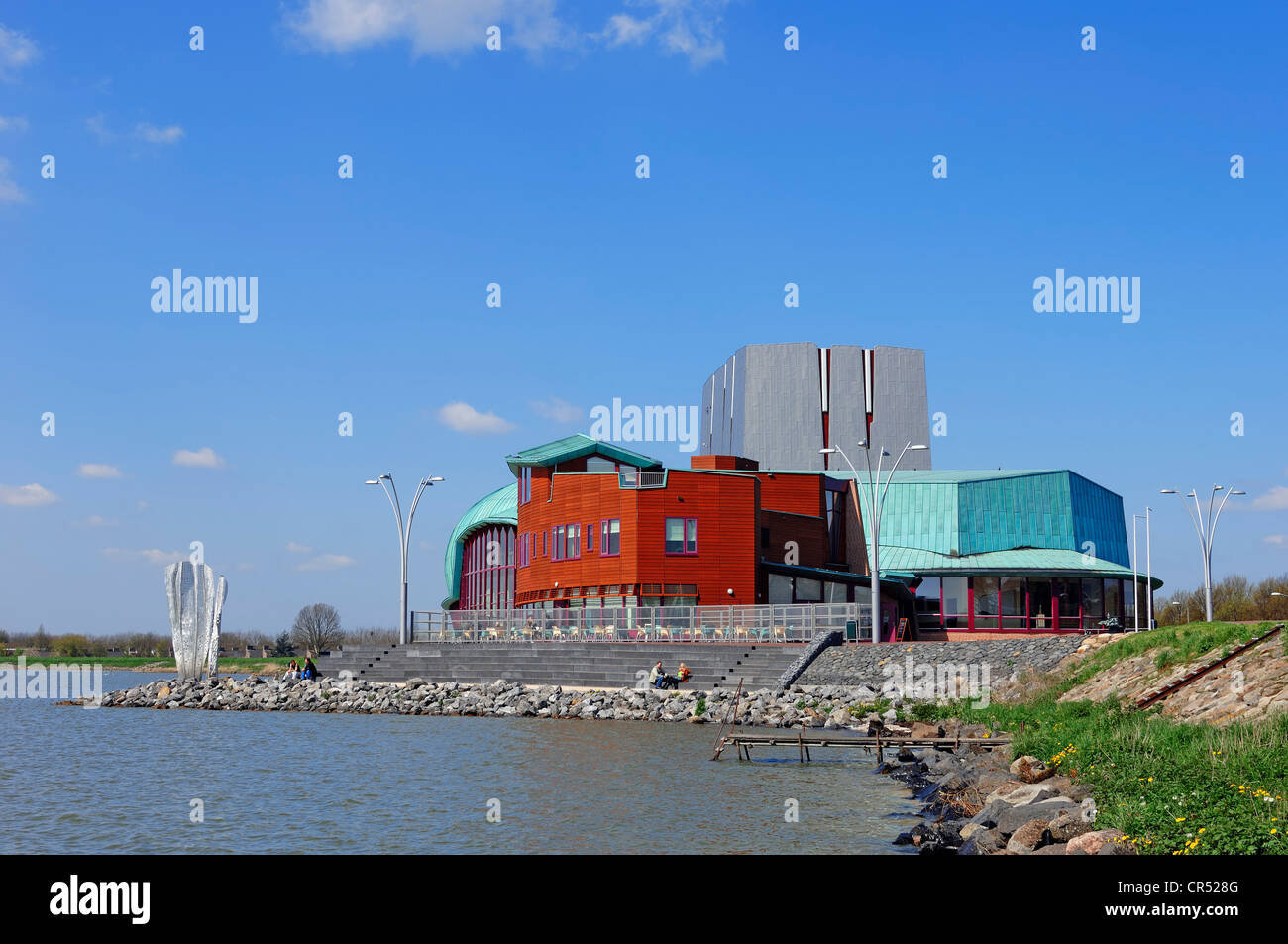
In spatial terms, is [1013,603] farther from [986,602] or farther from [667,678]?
[667,678]

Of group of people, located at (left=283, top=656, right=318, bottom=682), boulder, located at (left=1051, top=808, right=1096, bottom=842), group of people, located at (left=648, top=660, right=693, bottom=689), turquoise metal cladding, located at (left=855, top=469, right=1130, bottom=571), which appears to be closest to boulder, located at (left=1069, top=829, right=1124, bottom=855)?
boulder, located at (left=1051, top=808, right=1096, bottom=842)

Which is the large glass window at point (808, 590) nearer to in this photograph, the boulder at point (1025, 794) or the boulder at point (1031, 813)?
the boulder at point (1025, 794)

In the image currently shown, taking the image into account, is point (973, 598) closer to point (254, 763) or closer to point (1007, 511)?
point (1007, 511)

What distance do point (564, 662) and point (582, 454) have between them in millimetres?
14388

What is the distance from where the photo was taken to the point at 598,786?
23.1 metres

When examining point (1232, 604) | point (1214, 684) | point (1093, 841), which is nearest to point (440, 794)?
point (1093, 841)

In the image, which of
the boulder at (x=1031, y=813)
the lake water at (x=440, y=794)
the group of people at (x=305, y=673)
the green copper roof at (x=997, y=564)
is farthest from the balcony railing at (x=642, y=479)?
the boulder at (x=1031, y=813)

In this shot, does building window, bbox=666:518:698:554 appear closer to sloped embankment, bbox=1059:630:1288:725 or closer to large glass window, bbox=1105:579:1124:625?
large glass window, bbox=1105:579:1124:625

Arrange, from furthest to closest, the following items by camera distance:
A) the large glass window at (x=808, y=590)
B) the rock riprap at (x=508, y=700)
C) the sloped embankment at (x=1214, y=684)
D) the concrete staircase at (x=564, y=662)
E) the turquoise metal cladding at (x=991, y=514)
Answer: the turquoise metal cladding at (x=991, y=514)
the large glass window at (x=808, y=590)
the concrete staircase at (x=564, y=662)
the rock riprap at (x=508, y=700)
the sloped embankment at (x=1214, y=684)

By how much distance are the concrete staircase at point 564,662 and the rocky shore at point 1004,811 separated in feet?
58.3

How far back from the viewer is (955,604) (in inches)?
2419

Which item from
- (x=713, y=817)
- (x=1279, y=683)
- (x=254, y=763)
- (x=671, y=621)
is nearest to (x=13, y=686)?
(x=671, y=621)

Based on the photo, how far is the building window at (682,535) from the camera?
5319cm

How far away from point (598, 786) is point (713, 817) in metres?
4.06
